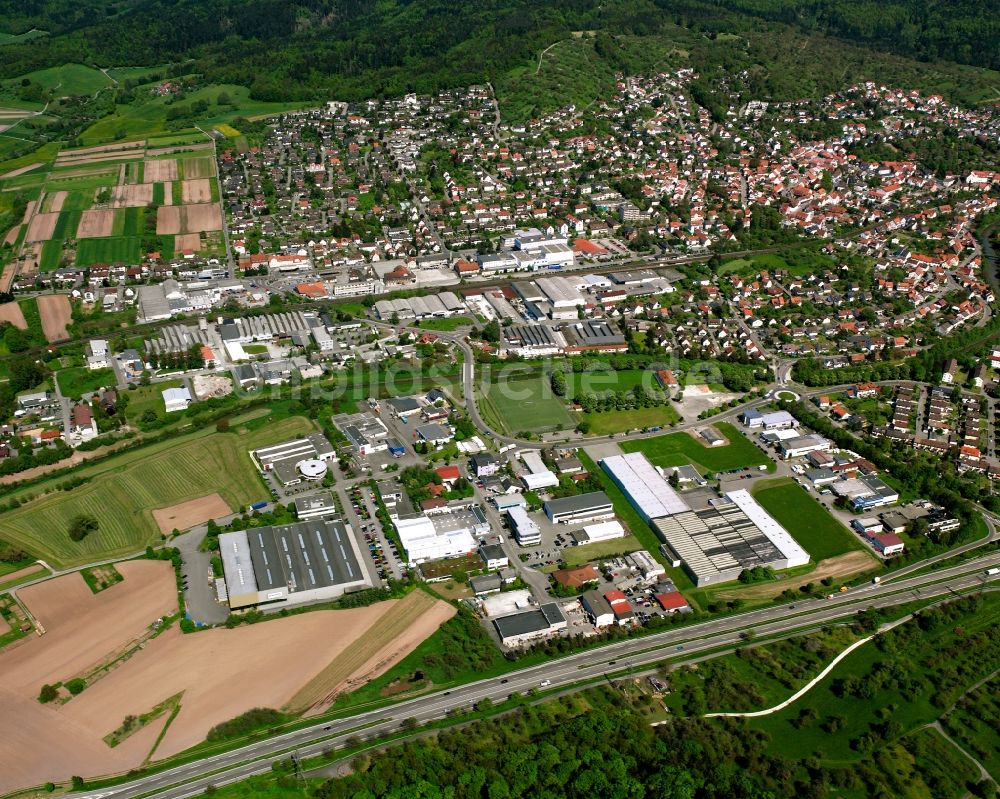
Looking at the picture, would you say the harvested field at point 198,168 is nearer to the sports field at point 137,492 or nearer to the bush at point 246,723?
the sports field at point 137,492

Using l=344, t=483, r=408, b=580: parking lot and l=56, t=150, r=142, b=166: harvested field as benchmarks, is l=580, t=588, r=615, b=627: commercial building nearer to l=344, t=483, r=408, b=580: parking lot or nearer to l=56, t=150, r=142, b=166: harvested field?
l=344, t=483, r=408, b=580: parking lot

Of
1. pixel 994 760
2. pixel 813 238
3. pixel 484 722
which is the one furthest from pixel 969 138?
pixel 484 722

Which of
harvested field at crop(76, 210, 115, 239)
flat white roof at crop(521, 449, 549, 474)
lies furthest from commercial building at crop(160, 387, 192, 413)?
harvested field at crop(76, 210, 115, 239)

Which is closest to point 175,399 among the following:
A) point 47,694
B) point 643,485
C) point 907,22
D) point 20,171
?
point 47,694

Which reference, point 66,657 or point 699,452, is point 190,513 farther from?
point 699,452

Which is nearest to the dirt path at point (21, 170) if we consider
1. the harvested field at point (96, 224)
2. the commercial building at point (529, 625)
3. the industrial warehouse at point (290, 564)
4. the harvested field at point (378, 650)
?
the harvested field at point (96, 224)

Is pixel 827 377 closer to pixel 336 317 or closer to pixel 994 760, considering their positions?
pixel 994 760
